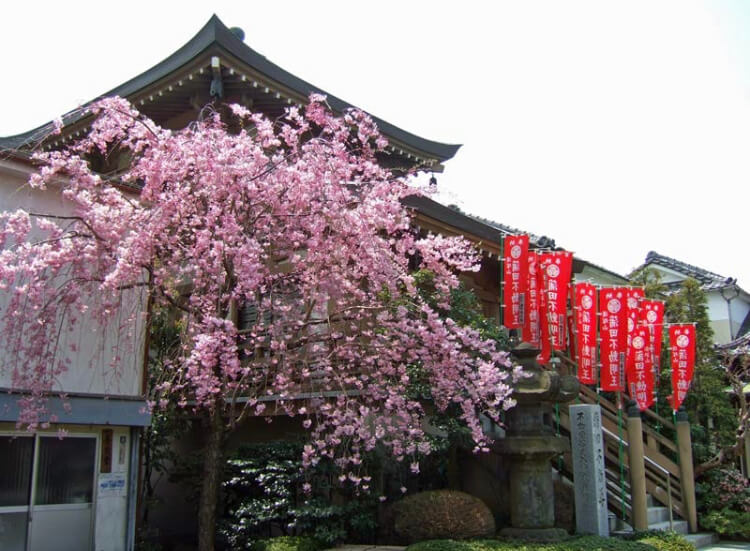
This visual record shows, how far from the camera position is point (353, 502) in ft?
36.0

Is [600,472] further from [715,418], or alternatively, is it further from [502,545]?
[715,418]

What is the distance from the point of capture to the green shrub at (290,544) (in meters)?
10.1

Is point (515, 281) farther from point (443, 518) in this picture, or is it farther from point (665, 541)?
A: point (665, 541)

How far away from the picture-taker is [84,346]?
395 inches

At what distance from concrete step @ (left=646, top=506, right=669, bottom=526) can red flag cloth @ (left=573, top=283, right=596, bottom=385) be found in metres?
2.53

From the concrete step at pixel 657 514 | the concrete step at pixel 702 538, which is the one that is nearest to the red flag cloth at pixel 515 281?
the concrete step at pixel 657 514

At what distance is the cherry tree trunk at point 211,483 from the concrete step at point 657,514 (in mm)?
8039

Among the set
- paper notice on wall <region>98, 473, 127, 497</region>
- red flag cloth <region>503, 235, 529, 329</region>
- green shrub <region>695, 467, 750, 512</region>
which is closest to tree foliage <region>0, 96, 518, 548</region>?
paper notice on wall <region>98, 473, 127, 497</region>

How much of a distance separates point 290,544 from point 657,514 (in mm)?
7076

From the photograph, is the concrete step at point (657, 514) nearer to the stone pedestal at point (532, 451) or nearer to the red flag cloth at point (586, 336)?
the red flag cloth at point (586, 336)

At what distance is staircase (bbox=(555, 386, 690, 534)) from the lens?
500 inches

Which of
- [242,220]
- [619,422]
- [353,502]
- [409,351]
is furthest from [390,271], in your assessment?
[619,422]

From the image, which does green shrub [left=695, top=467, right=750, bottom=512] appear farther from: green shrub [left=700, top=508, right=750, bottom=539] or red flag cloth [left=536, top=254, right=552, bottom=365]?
red flag cloth [left=536, top=254, right=552, bottom=365]

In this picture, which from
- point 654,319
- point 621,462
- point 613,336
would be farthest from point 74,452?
point 654,319
